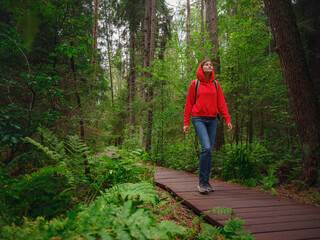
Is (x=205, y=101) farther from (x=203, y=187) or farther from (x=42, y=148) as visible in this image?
(x=42, y=148)

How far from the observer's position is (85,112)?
4.38 meters

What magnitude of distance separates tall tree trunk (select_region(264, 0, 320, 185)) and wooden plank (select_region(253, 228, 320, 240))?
7.05ft

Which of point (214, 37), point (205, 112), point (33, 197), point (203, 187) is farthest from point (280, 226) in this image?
point (214, 37)

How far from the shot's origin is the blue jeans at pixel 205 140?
3.63 m

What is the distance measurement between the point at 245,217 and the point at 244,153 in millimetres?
2721

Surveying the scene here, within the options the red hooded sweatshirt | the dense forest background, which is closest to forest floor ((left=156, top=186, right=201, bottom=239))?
the dense forest background

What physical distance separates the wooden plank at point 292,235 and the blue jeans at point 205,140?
64.3 inches

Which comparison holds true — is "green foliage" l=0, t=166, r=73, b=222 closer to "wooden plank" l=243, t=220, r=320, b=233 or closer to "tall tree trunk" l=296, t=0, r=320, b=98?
"wooden plank" l=243, t=220, r=320, b=233

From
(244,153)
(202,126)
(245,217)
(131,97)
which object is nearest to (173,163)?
(244,153)

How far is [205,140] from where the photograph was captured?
3.63 meters

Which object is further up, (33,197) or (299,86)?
(299,86)

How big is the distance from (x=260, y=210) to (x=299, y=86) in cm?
273

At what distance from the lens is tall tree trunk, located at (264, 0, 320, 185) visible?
3.88 m

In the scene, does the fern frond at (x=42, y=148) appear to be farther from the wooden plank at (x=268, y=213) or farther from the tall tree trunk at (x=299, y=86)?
the tall tree trunk at (x=299, y=86)
